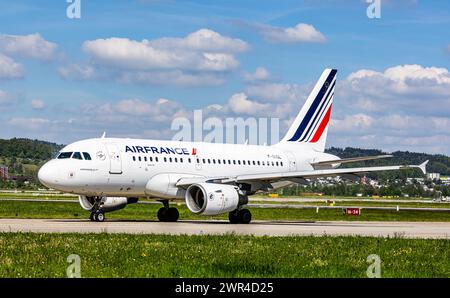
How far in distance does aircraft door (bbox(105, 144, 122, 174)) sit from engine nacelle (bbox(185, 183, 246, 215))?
12.4ft

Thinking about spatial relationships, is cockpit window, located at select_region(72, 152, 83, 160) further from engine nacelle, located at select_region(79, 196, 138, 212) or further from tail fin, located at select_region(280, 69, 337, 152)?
tail fin, located at select_region(280, 69, 337, 152)

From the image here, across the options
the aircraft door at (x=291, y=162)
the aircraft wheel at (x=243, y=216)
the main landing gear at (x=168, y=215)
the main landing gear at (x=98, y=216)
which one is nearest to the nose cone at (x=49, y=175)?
the main landing gear at (x=98, y=216)

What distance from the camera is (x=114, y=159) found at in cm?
4462

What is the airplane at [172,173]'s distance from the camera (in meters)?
43.6

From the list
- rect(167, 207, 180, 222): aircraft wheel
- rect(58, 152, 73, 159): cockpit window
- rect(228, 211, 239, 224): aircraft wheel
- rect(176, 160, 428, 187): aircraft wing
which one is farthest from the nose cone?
rect(228, 211, 239, 224): aircraft wheel

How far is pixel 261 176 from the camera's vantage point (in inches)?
1870

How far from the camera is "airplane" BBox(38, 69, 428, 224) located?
1718 inches

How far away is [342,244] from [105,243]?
751 cm

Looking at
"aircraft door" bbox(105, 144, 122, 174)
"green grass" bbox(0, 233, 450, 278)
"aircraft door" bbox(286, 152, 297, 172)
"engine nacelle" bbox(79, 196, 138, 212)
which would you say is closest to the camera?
"green grass" bbox(0, 233, 450, 278)

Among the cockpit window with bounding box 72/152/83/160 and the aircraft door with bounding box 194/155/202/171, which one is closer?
the cockpit window with bounding box 72/152/83/160

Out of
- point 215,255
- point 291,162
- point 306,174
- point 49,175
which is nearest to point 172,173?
point 306,174

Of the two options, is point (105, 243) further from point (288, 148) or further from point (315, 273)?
point (288, 148)

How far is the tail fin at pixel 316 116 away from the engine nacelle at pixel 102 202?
14.1 m
